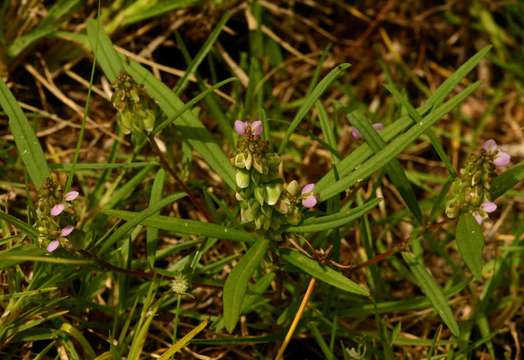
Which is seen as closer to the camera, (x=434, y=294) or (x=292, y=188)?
(x=292, y=188)

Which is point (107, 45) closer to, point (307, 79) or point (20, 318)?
point (20, 318)

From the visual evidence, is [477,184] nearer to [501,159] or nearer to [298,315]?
[501,159]

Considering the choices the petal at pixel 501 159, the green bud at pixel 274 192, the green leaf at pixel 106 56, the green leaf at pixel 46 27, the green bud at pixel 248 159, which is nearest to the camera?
the green bud at pixel 248 159

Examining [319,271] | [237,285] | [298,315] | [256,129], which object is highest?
[256,129]

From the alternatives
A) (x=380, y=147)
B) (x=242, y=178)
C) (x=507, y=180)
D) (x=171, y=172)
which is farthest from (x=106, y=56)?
(x=507, y=180)

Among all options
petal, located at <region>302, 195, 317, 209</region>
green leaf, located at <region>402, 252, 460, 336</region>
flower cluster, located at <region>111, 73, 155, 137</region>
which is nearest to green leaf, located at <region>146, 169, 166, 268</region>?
flower cluster, located at <region>111, 73, 155, 137</region>

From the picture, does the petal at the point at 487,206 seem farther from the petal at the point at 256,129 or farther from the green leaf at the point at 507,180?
the petal at the point at 256,129

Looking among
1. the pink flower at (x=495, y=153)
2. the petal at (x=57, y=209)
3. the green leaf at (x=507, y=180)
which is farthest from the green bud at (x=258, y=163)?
the green leaf at (x=507, y=180)
